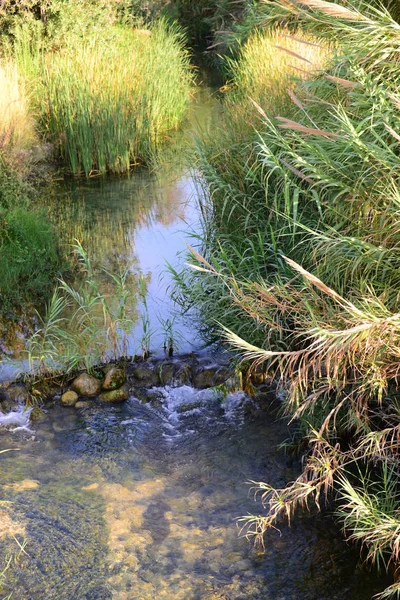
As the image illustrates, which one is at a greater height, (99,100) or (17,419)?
(99,100)

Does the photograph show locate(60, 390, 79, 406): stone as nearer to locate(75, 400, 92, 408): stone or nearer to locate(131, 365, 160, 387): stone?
locate(75, 400, 92, 408): stone

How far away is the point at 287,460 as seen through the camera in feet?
14.2

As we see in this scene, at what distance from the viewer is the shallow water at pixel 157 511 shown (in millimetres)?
3459

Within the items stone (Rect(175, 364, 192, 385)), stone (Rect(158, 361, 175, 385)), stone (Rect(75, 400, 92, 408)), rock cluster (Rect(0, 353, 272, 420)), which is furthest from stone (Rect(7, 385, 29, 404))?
stone (Rect(175, 364, 192, 385))

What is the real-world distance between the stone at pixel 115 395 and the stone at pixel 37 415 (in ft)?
1.36

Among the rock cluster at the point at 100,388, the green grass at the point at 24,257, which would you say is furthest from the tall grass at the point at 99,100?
the rock cluster at the point at 100,388

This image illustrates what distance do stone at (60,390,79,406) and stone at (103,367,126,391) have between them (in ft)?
0.73

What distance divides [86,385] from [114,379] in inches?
7.8

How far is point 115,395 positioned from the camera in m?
5.04

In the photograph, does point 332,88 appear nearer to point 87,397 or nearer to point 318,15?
point 318,15

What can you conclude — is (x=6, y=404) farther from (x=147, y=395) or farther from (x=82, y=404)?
(x=147, y=395)

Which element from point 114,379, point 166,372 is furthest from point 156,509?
point 166,372

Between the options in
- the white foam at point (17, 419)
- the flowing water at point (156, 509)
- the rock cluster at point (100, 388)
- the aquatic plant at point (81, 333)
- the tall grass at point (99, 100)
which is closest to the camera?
the flowing water at point (156, 509)

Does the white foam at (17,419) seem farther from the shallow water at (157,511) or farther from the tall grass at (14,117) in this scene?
the tall grass at (14,117)
